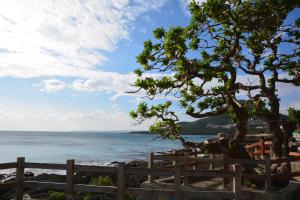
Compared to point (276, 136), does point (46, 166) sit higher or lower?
lower

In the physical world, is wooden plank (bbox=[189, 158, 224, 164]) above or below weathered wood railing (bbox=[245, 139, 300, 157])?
below

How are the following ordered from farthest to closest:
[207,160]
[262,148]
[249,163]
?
1. [262,148]
2. [207,160]
3. [249,163]

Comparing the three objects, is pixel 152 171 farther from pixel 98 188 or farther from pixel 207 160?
pixel 207 160

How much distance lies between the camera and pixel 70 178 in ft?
45.5

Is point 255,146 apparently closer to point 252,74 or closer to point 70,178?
point 252,74

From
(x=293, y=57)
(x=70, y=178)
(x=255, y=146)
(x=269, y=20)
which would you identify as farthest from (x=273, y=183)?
(x=255, y=146)

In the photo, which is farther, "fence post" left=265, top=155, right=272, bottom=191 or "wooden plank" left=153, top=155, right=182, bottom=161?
"wooden plank" left=153, top=155, right=182, bottom=161

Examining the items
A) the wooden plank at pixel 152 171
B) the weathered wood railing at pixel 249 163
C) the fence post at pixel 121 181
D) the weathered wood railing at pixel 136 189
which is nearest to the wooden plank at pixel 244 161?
the weathered wood railing at pixel 249 163

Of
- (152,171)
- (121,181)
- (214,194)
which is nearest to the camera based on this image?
(214,194)

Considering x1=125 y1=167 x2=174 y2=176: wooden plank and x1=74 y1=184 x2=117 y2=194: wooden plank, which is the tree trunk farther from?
x1=74 y1=184 x2=117 y2=194: wooden plank

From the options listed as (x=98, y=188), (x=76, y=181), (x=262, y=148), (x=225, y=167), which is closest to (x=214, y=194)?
(x=225, y=167)

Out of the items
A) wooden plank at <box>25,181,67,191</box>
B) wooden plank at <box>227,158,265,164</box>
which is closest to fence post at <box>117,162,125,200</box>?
wooden plank at <box>25,181,67,191</box>

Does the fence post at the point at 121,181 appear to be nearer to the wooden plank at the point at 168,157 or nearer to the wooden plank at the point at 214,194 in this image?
the wooden plank at the point at 214,194

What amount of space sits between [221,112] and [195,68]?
8.71ft
